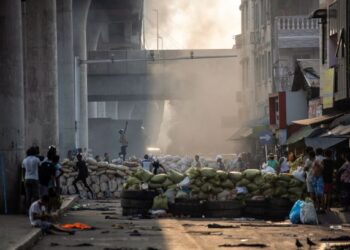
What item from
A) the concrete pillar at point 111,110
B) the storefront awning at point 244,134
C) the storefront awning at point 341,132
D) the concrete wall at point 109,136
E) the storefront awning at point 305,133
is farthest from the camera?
the concrete pillar at point 111,110

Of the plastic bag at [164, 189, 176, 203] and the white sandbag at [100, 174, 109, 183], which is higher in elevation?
the plastic bag at [164, 189, 176, 203]

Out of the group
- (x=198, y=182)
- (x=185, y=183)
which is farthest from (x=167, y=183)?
(x=198, y=182)

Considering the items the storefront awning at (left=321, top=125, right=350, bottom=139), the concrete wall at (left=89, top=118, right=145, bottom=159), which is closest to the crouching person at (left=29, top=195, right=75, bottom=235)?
the storefront awning at (left=321, top=125, right=350, bottom=139)

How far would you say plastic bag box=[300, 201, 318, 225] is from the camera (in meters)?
26.3

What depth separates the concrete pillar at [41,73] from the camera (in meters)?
37.2

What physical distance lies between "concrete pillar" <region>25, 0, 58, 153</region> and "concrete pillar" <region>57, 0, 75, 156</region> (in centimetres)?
→ 1729

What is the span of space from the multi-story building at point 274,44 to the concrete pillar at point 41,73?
2048 cm

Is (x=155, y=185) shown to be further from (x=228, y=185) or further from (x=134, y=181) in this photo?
(x=228, y=185)

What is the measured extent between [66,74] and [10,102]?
29915 millimetres

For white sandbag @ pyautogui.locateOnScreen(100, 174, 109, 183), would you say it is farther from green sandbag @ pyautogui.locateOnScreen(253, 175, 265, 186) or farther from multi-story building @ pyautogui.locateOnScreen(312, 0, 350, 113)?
green sandbag @ pyautogui.locateOnScreen(253, 175, 265, 186)

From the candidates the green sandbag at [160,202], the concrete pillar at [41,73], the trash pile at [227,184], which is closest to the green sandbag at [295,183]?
the trash pile at [227,184]

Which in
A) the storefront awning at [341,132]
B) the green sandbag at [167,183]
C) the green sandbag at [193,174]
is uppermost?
the storefront awning at [341,132]

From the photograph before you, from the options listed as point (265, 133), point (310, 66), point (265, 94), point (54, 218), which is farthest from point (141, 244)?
point (265, 94)

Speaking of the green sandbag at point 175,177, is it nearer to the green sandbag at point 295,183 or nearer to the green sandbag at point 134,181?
the green sandbag at point 134,181
